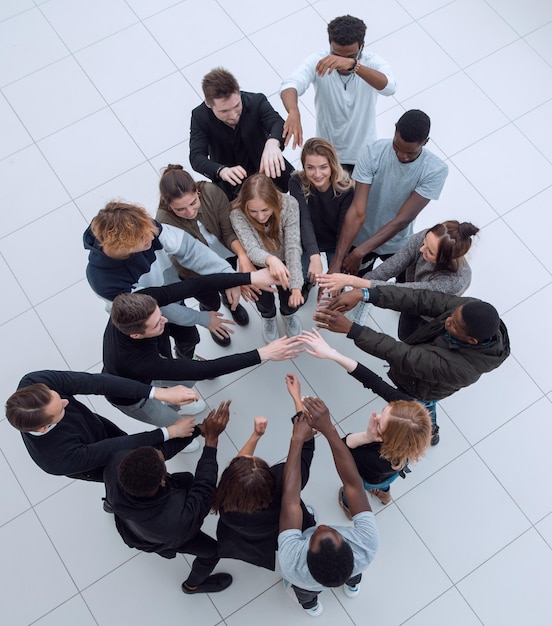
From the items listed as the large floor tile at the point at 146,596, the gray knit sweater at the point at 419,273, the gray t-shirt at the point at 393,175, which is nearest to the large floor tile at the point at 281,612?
the large floor tile at the point at 146,596

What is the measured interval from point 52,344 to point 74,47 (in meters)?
2.52

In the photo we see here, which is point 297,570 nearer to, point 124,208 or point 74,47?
point 124,208

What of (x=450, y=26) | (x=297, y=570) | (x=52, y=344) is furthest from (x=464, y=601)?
(x=450, y=26)

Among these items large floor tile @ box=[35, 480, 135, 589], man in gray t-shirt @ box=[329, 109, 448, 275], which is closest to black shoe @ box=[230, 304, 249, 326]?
man in gray t-shirt @ box=[329, 109, 448, 275]

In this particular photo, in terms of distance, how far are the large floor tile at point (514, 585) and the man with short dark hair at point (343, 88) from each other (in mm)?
2298

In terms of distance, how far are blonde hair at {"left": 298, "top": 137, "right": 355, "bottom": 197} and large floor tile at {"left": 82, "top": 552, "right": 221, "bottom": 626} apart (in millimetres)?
2075

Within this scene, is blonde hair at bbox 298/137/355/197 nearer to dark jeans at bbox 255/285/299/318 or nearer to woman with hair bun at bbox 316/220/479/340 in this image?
woman with hair bun at bbox 316/220/479/340

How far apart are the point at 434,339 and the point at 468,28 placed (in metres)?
3.19

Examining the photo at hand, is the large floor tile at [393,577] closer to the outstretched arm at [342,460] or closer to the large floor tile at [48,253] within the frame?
the outstretched arm at [342,460]

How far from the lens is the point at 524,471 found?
3070 millimetres

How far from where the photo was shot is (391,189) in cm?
272

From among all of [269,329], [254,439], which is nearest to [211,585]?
[254,439]

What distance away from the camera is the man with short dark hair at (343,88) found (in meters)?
2.71

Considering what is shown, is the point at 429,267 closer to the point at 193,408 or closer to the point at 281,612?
the point at 193,408
